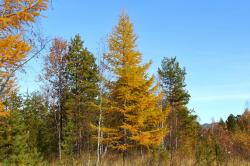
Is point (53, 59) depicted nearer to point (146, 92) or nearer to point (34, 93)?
point (34, 93)

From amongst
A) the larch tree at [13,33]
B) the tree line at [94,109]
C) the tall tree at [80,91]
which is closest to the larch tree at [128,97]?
the tree line at [94,109]

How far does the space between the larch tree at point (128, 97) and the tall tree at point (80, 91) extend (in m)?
4.19

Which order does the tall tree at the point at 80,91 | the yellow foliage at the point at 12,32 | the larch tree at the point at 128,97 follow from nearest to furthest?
the yellow foliage at the point at 12,32 < the larch tree at the point at 128,97 < the tall tree at the point at 80,91

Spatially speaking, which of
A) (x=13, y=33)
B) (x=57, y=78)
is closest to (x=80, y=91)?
(x=57, y=78)

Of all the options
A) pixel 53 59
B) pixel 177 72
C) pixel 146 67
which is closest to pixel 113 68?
pixel 146 67

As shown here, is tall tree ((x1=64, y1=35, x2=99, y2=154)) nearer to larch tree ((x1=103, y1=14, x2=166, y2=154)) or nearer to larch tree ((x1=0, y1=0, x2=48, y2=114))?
larch tree ((x1=103, y1=14, x2=166, y2=154))

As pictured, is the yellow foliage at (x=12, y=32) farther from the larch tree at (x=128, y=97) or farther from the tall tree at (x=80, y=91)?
the tall tree at (x=80, y=91)

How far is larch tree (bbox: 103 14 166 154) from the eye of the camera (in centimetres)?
2312

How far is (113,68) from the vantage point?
76.8 ft

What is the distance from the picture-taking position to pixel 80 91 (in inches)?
1203

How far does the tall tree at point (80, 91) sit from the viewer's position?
2838cm

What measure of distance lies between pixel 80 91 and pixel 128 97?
27.9 ft

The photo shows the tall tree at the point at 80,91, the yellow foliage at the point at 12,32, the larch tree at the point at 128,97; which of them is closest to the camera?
the yellow foliage at the point at 12,32

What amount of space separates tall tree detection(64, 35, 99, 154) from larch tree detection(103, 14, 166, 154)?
13.7ft
